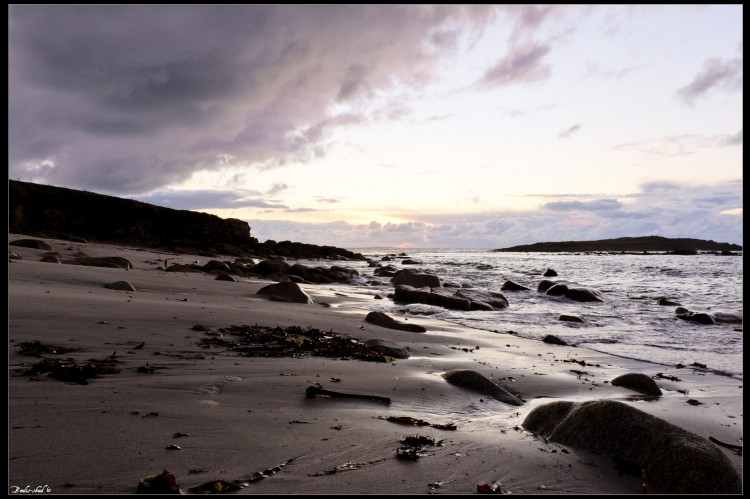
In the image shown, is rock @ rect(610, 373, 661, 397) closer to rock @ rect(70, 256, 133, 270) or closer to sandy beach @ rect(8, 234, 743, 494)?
sandy beach @ rect(8, 234, 743, 494)

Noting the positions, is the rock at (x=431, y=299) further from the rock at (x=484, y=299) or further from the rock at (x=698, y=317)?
the rock at (x=698, y=317)

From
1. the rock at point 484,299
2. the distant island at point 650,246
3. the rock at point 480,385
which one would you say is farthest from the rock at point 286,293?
the distant island at point 650,246

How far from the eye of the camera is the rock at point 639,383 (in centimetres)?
424

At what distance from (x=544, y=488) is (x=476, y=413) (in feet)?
3.58

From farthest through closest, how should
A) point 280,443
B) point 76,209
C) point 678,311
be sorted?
point 76,209
point 678,311
point 280,443

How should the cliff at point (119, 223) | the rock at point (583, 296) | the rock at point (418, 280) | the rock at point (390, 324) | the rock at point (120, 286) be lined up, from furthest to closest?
the cliff at point (119, 223) → the rock at point (418, 280) → the rock at point (583, 296) → the rock at point (120, 286) → the rock at point (390, 324)

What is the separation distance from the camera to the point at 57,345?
12.6 feet

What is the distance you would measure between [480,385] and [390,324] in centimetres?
368

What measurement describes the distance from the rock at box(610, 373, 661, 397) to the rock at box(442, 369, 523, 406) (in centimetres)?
136

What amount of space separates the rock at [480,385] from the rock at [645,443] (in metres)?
0.60

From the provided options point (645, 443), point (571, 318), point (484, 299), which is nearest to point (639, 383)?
point (645, 443)

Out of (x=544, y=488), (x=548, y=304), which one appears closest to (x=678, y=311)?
(x=548, y=304)

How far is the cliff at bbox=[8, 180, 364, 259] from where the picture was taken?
31.2 m

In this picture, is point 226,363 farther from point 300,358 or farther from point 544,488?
point 544,488
